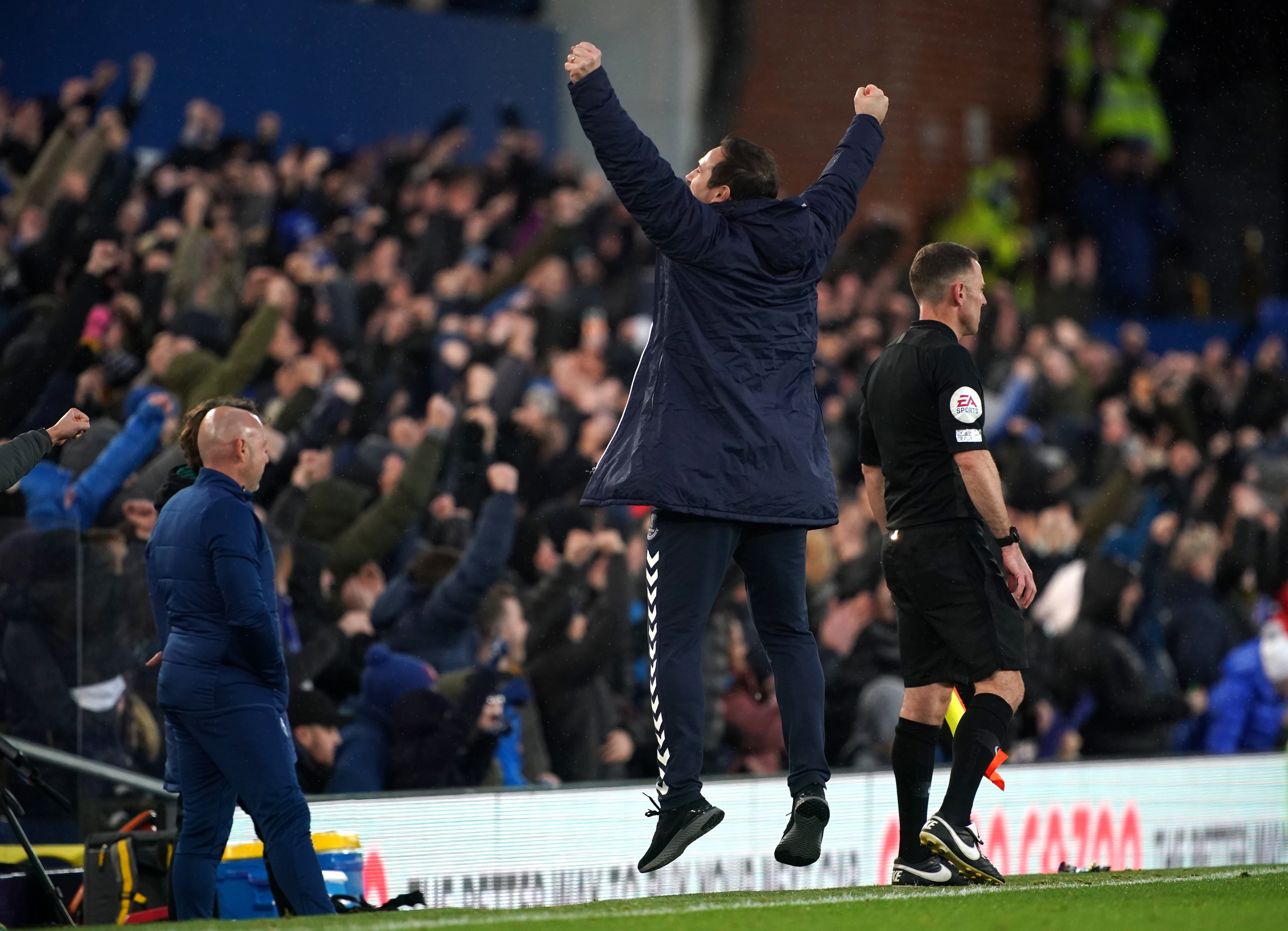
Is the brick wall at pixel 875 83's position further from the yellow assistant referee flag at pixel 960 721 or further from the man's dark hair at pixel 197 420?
the man's dark hair at pixel 197 420

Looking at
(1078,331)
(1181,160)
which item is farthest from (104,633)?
(1181,160)

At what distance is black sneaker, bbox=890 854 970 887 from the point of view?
4820 mm

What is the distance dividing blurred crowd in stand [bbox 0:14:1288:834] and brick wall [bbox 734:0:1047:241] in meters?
1.73

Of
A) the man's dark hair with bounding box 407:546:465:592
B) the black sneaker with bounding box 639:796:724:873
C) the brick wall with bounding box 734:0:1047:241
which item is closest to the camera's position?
the black sneaker with bounding box 639:796:724:873

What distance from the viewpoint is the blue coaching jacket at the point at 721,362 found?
4332 mm

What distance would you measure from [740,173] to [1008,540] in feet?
3.99

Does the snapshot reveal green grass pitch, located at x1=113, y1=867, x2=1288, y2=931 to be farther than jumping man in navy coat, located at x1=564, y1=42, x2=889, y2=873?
No

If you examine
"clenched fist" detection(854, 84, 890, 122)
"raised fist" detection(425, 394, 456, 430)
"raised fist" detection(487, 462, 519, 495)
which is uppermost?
"clenched fist" detection(854, 84, 890, 122)

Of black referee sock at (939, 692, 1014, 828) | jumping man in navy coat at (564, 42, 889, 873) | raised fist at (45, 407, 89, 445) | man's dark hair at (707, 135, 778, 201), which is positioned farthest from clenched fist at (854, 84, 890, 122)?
raised fist at (45, 407, 89, 445)

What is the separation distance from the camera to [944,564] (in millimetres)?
4836

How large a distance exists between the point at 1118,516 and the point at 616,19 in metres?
6.65

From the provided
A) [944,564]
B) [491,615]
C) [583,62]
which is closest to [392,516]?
[491,615]

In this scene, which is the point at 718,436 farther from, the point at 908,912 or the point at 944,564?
the point at 908,912

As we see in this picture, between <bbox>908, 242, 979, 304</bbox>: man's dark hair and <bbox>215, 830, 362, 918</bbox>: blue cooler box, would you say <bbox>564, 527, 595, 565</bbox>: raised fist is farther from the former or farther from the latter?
<bbox>908, 242, 979, 304</bbox>: man's dark hair
